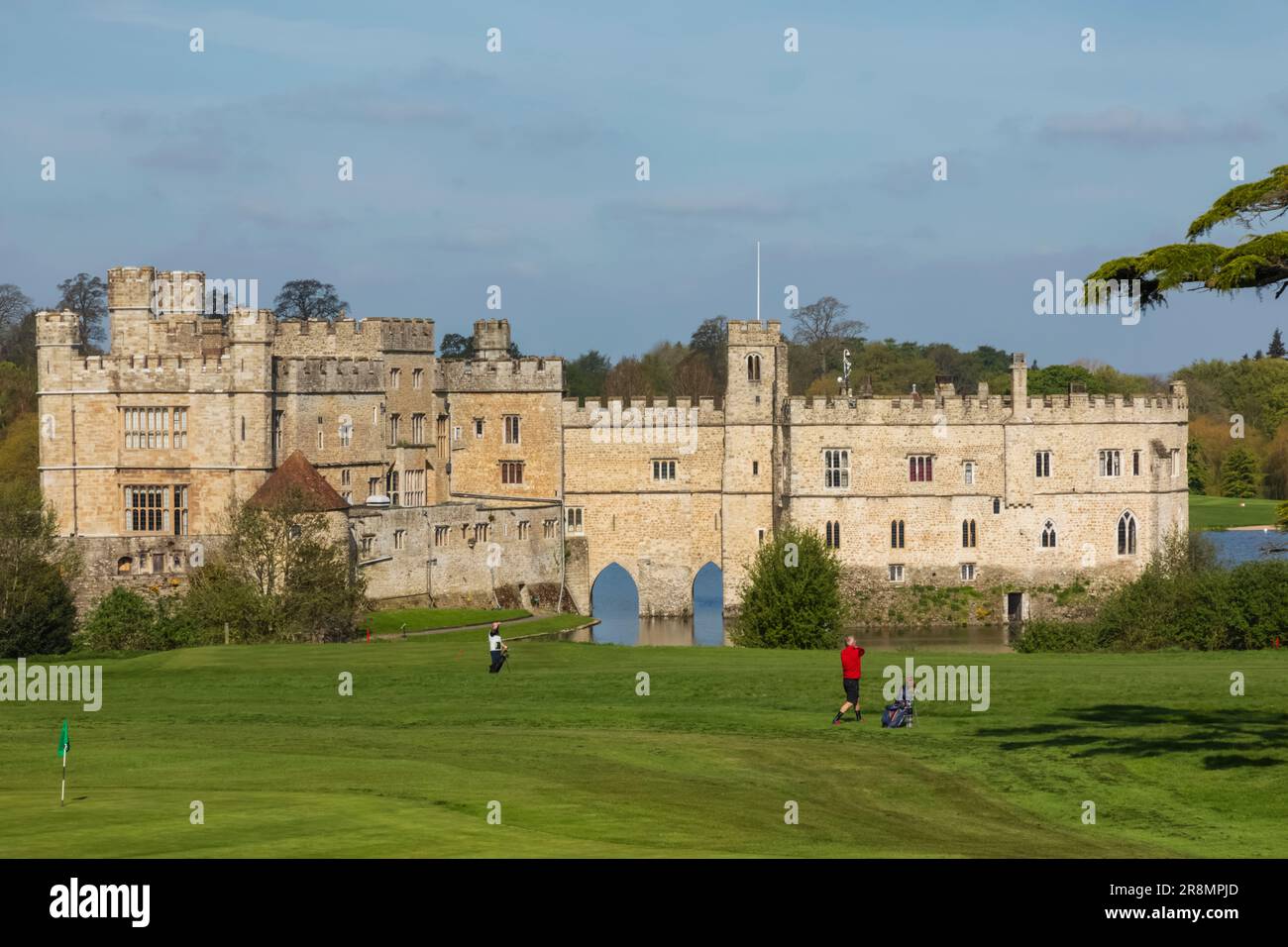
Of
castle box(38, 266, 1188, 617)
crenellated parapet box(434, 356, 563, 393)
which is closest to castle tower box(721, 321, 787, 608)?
castle box(38, 266, 1188, 617)

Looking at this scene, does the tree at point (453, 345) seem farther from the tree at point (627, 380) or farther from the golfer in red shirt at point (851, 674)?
the golfer in red shirt at point (851, 674)

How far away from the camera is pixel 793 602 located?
1969 inches

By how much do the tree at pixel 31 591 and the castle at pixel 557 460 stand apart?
7.68 m

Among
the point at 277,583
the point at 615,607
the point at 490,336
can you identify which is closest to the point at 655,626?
the point at 490,336

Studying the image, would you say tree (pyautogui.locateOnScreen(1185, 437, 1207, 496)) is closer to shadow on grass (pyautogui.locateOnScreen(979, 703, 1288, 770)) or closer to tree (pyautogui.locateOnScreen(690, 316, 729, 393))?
tree (pyautogui.locateOnScreen(690, 316, 729, 393))

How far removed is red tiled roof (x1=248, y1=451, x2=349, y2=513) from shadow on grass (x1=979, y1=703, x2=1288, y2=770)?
89.6 feet

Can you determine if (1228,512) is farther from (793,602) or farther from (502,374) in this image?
(793,602)

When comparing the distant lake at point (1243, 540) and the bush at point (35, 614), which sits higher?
the distant lake at point (1243, 540)

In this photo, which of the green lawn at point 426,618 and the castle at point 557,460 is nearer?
the green lawn at point 426,618

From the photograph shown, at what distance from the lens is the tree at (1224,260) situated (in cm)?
2448

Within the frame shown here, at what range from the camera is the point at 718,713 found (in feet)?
105

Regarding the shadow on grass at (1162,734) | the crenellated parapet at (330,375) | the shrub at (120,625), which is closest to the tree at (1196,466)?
the crenellated parapet at (330,375)
